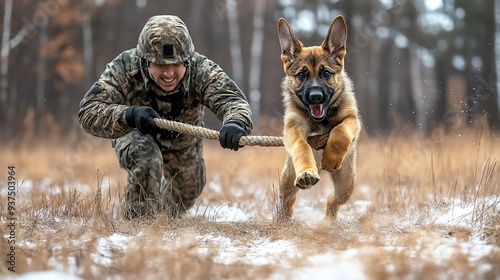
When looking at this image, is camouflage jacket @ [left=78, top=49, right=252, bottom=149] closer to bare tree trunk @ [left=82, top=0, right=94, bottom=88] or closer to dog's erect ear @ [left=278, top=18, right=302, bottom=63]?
dog's erect ear @ [left=278, top=18, right=302, bottom=63]

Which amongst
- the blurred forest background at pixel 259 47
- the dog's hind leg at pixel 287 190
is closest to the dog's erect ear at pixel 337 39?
the dog's hind leg at pixel 287 190

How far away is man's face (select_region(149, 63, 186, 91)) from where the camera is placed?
4.89 metres

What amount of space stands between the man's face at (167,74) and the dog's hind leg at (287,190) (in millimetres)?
1210

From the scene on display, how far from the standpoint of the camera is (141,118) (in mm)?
4707

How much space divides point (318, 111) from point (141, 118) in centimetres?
147

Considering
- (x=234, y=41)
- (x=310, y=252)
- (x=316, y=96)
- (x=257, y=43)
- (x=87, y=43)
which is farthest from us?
(x=257, y=43)

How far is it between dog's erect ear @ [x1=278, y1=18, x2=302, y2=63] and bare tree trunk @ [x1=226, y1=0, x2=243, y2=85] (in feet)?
55.1

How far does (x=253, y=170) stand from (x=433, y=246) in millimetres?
7201

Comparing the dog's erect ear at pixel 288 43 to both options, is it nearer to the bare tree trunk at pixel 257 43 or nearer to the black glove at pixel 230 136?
the black glove at pixel 230 136

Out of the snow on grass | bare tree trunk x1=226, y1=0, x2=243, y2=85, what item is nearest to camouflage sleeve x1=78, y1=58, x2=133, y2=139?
the snow on grass

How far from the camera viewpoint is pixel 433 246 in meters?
3.45

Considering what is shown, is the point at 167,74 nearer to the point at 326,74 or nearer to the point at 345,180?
the point at 326,74

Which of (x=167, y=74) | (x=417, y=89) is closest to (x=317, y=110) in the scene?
(x=167, y=74)

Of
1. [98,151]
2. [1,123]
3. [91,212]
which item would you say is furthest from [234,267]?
[1,123]
